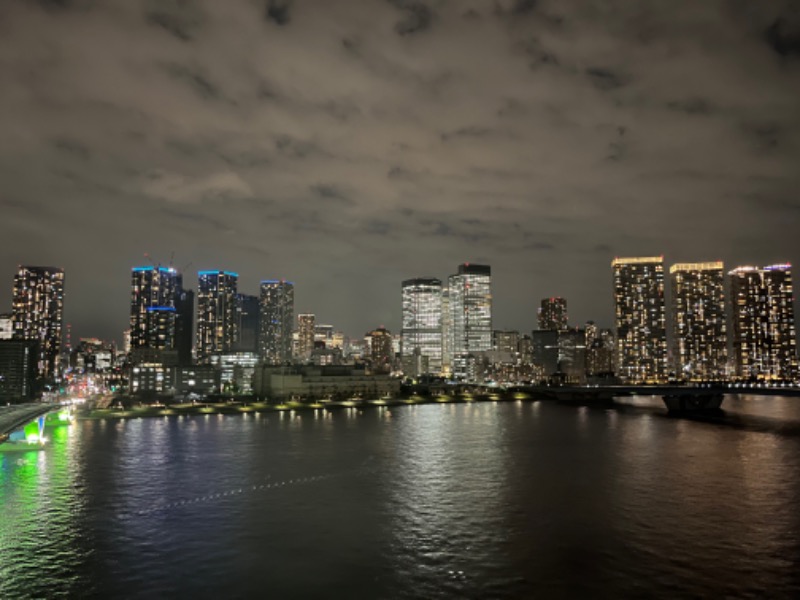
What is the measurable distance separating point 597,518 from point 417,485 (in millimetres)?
17913

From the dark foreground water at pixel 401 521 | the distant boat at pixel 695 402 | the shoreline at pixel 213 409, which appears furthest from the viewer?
the distant boat at pixel 695 402

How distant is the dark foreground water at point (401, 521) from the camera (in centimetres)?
3009

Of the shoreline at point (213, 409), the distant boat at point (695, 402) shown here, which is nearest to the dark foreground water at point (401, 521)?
the shoreline at point (213, 409)

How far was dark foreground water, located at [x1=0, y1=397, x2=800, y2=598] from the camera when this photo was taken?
98.7ft

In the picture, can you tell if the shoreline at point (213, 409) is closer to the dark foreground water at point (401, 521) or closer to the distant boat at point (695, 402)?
the dark foreground water at point (401, 521)

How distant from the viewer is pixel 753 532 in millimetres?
39031

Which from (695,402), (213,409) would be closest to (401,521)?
(213,409)

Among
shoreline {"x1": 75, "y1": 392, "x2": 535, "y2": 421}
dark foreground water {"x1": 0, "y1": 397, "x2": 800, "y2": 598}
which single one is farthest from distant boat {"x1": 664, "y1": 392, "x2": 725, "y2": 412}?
shoreline {"x1": 75, "y1": 392, "x2": 535, "y2": 421}

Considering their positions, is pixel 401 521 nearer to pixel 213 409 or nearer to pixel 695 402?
pixel 213 409

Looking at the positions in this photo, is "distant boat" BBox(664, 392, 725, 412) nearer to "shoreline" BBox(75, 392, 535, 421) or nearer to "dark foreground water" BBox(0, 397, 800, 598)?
"dark foreground water" BBox(0, 397, 800, 598)

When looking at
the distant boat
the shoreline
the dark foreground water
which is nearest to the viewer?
the dark foreground water

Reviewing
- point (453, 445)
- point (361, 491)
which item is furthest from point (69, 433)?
point (361, 491)

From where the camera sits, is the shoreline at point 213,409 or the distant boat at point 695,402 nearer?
the shoreline at point 213,409

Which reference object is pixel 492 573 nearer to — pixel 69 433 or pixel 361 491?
pixel 361 491
